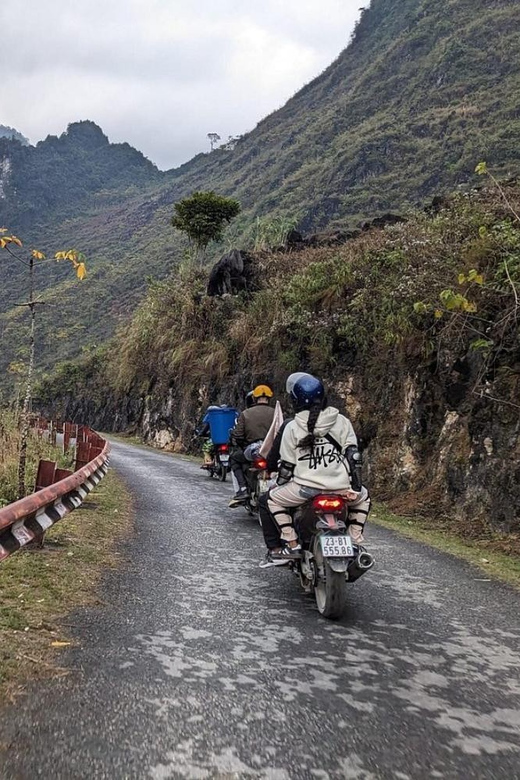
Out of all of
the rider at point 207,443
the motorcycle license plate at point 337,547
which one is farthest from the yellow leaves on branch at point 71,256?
the rider at point 207,443

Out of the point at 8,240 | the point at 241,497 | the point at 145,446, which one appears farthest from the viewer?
the point at 145,446

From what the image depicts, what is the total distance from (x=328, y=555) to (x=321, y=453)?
896 millimetres

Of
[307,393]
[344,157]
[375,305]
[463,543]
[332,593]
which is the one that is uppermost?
[344,157]

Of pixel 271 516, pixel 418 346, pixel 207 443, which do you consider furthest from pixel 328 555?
pixel 207 443

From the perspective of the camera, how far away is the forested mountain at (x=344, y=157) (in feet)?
184

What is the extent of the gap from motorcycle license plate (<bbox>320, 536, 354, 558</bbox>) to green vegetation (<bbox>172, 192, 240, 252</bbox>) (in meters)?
29.3

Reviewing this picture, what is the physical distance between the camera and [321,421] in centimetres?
548

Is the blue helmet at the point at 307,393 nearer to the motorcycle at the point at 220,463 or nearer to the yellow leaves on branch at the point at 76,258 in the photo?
the yellow leaves on branch at the point at 76,258

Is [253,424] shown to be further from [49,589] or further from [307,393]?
[49,589]

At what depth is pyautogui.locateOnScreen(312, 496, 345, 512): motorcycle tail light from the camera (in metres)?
5.21

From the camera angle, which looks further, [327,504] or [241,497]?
[241,497]

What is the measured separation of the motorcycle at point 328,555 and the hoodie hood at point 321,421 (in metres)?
0.55

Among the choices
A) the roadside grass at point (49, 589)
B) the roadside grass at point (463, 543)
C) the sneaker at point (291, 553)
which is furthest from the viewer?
the roadside grass at point (463, 543)

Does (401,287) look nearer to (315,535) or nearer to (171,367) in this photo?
(315,535)
